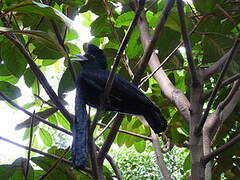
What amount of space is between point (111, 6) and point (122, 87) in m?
0.62

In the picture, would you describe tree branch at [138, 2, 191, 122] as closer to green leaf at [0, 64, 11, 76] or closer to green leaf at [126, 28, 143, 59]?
green leaf at [126, 28, 143, 59]

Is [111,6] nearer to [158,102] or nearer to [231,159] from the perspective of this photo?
[158,102]

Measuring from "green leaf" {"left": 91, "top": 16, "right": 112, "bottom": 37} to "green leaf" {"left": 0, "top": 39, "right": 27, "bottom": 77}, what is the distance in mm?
424

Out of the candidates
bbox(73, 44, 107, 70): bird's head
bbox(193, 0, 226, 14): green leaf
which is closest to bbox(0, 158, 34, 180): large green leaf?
bbox(73, 44, 107, 70): bird's head

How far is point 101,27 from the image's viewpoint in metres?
1.68

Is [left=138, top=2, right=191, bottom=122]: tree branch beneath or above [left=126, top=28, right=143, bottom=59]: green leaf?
beneath

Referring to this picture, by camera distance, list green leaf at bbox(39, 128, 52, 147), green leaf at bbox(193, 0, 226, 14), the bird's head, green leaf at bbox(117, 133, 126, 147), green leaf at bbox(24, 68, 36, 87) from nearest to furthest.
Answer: green leaf at bbox(193, 0, 226, 14) → the bird's head → green leaf at bbox(24, 68, 36, 87) → green leaf at bbox(39, 128, 52, 147) → green leaf at bbox(117, 133, 126, 147)

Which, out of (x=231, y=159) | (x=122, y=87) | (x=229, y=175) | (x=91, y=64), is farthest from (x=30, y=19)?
(x=229, y=175)

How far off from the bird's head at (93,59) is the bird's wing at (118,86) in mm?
76

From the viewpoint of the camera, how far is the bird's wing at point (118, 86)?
1192 millimetres

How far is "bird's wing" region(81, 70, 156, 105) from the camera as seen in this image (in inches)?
46.9

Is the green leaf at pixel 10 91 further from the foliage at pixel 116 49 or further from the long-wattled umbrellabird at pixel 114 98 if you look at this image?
the long-wattled umbrellabird at pixel 114 98

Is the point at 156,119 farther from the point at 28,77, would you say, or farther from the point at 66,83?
the point at 28,77

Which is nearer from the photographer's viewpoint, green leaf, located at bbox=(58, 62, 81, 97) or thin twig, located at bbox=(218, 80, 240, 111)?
thin twig, located at bbox=(218, 80, 240, 111)
